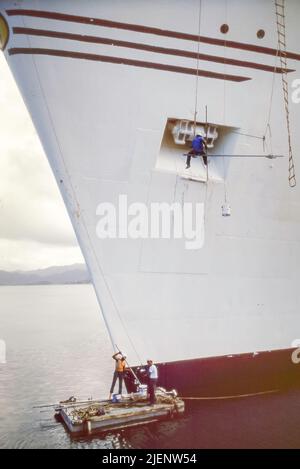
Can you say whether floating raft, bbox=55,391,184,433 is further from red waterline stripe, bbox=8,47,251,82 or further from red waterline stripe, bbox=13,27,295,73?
red waterline stripe, bbox=13,27,295,73

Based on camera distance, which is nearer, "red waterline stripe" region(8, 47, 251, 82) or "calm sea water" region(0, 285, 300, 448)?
"red waterline stripe" region(8, 47, 251, 82)

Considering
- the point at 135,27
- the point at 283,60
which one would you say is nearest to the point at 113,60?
the point at 135,27

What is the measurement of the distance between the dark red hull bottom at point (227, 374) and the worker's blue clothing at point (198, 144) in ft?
14.9

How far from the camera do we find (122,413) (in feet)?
31.7

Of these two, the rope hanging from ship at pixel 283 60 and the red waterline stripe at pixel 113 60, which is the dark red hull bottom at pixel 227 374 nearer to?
the rope hanging from ship at pixel 283 60

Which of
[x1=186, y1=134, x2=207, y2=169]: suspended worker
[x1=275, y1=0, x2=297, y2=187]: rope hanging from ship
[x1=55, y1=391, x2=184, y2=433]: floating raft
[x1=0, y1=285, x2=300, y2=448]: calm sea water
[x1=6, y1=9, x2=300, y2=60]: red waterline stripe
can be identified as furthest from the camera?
[x1=275, y1=0, x2=297, y2=187]: rope hanging from ship

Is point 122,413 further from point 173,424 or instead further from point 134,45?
point 134,45

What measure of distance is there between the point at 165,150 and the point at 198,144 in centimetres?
99

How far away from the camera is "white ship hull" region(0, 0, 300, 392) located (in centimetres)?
Answer: 853

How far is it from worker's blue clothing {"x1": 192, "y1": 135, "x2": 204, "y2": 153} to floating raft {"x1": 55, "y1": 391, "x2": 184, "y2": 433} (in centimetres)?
558

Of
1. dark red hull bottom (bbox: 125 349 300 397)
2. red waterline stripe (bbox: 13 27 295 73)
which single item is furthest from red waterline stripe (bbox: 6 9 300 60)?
dark red hull bottom (bbox: 125 349 300 397)

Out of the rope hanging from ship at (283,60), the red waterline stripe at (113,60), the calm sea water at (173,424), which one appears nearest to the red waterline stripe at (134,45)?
the red waterline stripe at (113,60)

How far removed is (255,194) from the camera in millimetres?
10109
